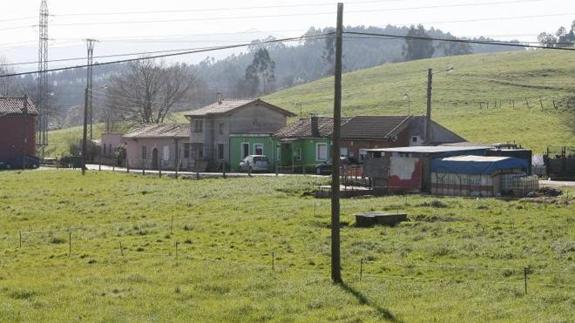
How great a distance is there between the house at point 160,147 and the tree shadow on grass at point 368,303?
2232 inches

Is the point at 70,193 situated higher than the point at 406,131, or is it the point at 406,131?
the point at 406,131

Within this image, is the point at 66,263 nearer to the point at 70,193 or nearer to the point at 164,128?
the point at 70,193

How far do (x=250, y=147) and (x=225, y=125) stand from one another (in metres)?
3.72

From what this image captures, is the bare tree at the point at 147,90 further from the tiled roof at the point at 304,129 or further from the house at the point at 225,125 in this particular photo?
the tiled roof at the point at 304,129

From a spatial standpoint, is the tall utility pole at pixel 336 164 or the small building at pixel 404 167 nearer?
A: the tall utility pole at pixel 336 164

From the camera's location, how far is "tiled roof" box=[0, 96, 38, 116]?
281 feet

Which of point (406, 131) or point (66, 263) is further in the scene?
point (406, 131)

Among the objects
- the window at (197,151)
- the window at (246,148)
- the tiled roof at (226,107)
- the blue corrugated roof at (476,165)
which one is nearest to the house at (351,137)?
the window at (246,148)

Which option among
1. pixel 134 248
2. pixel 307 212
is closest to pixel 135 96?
pixel 307 212

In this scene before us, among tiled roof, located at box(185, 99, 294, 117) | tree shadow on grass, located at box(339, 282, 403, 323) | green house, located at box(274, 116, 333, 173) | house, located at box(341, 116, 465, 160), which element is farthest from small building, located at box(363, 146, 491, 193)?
tree shadow on grass, located at box(339, 282, 403, 323)

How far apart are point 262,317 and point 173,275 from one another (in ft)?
17.8

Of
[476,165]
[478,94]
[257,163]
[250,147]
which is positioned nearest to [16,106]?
[250,147]

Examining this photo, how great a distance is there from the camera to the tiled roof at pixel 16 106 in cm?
8556

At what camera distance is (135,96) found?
382ft
